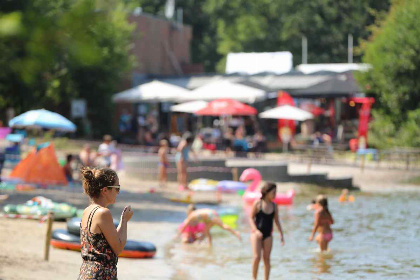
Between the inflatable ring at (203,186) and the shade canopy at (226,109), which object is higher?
the shade canopy at (226,109)

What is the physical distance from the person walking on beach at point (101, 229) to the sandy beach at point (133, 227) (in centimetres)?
454

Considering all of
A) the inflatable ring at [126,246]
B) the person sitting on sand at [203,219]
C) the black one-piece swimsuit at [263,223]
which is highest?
the black one-piece swimsuit at [263,223]

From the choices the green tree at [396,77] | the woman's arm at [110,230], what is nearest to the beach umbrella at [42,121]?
the green tree at [396,77]

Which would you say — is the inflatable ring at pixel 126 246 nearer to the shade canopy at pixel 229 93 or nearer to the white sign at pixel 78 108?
the shade canopy at pixel 229 93

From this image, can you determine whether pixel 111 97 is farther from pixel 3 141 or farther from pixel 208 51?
pixel 208 51

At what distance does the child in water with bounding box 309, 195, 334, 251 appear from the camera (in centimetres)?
1314

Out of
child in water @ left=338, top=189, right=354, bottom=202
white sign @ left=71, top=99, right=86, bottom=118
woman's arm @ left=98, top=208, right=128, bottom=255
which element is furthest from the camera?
white sign @ left=71, top=99, right=86, bottom=118

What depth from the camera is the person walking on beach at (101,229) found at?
529 centimetres

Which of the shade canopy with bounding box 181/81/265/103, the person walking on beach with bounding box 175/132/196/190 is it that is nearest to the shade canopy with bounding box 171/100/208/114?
the shade canopy with bounding box 181/81/265/103

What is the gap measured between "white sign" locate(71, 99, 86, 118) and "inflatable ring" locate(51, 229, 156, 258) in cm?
2464

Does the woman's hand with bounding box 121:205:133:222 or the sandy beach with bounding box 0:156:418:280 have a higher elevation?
the woman's hand with bounding box 121:205:133:222

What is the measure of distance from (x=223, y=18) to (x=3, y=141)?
4724 centimetres

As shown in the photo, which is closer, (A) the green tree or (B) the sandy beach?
(B) the sandy beach

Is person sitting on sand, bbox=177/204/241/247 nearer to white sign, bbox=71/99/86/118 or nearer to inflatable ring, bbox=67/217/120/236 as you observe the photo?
inflatable ring, bbox=67/217/120/236
